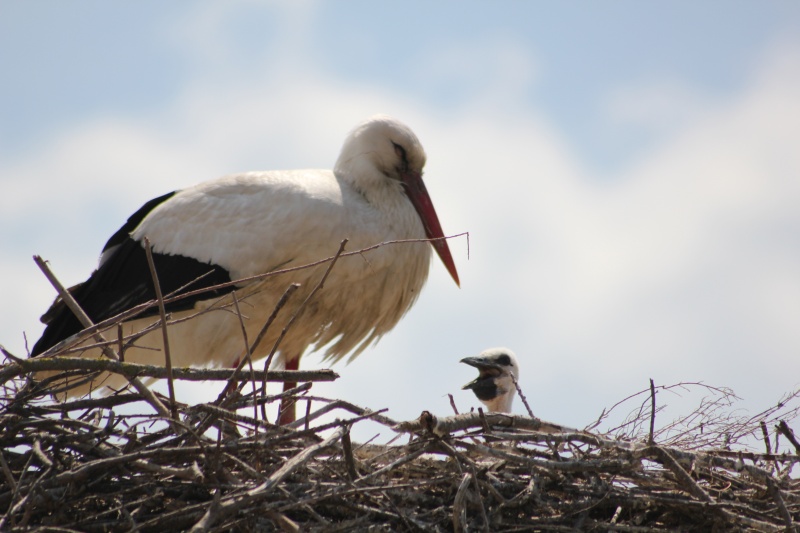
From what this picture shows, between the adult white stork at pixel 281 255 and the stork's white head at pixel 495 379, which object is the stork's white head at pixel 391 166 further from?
the stork's white head at pixel 495 379

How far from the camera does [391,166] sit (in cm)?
560

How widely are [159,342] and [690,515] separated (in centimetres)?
266

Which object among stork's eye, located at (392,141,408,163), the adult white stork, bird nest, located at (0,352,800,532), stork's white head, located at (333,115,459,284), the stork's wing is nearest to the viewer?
bird nest, located at (0,352,800,532)

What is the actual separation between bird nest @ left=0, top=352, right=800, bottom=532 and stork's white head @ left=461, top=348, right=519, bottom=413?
1740 millimetres

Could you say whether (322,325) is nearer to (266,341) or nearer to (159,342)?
(266,341)

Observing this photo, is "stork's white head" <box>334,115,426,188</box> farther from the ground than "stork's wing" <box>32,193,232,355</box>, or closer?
farther from the ground

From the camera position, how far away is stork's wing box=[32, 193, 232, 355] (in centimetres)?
518

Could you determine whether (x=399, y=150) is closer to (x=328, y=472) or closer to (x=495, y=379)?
(x=495, y=379)

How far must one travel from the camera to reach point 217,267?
5156 mm

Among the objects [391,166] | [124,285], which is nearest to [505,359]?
[391,166]

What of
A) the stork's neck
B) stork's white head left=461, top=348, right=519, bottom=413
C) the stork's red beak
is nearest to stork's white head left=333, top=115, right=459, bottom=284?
the stork's red beak

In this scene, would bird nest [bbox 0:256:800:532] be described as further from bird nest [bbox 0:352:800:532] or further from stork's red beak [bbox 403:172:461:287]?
stork's red beak [bbox 403:172:461:287]

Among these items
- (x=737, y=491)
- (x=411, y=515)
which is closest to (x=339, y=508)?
(x=411, y=515)

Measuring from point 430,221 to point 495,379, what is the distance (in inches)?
30.6
